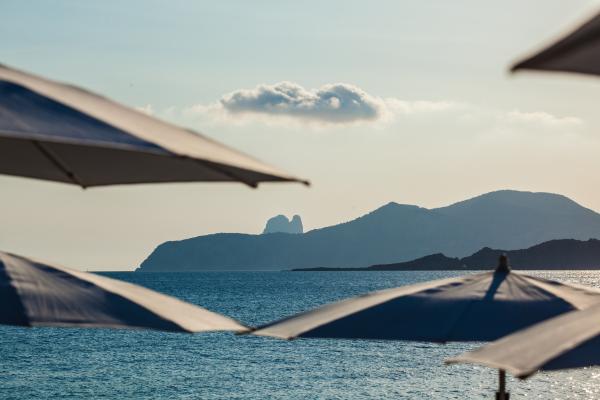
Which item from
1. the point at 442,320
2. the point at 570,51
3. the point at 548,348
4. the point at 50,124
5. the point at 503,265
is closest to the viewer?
the point at 570,51

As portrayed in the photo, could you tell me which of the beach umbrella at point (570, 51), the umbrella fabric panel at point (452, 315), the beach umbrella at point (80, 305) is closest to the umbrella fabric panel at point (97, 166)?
the beach umbrella at point (80, 305)

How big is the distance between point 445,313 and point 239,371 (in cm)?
4216

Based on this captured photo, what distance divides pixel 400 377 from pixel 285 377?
5.28m

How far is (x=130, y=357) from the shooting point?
179 feet

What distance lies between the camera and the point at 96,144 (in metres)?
4.16

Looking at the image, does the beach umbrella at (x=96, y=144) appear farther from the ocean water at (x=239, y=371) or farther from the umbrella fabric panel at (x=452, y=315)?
the ocean water at (x=239, y=371)

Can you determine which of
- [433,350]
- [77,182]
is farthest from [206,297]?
[77,182]

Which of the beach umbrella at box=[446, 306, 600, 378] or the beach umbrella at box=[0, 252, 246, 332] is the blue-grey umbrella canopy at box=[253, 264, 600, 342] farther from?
the beach umbrella at box=[446, 306, 600, 378]

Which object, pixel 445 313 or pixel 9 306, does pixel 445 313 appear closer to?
pixel 445 313

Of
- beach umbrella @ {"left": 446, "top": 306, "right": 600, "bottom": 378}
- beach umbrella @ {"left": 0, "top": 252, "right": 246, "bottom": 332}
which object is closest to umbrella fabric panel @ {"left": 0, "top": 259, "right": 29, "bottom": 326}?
beach umbrella @ {"left": 0, "top": 252, "right": 246, "bottom": 332}

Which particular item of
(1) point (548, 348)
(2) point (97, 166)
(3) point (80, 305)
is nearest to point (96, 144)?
(2) point (97, 166)

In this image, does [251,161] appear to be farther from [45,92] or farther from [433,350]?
[433,350]

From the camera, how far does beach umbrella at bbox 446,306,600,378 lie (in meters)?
4.37

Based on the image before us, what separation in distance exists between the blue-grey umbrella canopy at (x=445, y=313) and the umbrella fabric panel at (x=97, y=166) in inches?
62.5
